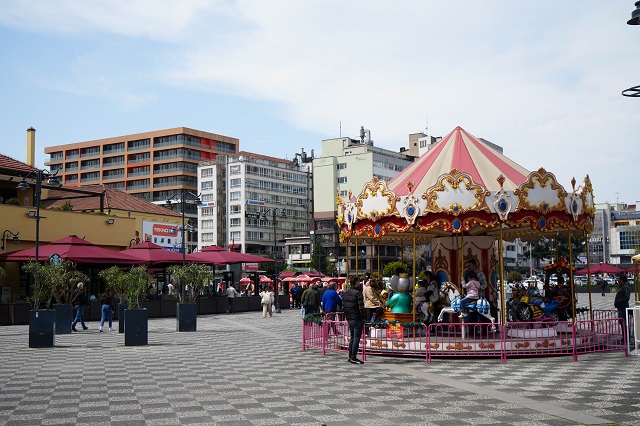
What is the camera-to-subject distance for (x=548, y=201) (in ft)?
59.2

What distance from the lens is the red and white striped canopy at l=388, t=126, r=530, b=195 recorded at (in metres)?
18.7

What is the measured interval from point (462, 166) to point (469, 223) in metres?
→ 2.16

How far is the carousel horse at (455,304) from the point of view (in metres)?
17.8

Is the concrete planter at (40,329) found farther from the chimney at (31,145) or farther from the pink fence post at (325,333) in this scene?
the chimney at (31,145)

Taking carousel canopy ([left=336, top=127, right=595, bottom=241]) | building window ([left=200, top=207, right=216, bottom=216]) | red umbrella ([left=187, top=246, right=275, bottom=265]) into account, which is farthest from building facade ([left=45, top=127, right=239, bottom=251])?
carousel canopy ([left=336, top=127, right=595, bottom=241])

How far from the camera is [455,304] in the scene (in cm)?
1866

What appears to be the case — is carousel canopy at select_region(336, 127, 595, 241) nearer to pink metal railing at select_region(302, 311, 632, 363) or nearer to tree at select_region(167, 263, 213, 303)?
pink metal railing at select_region(302, 311, 632, 363)

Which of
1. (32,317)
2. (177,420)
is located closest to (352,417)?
(177,420)

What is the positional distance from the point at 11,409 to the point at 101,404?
4.02ft

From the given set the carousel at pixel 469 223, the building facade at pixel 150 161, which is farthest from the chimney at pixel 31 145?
the building facade at pixel 150 161

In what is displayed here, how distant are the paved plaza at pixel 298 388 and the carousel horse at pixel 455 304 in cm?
183

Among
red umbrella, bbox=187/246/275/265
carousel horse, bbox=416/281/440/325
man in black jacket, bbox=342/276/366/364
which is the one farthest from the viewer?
red umbrella, bbox=187/246/275/265

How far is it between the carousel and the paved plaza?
2.09 feet

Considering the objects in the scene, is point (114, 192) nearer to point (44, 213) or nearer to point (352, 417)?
point (44, 213)
